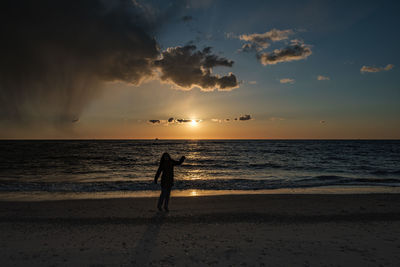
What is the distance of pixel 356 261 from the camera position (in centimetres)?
511

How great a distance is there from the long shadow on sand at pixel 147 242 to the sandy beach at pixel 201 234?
0.02 m

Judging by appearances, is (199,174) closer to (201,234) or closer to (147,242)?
(201,234)

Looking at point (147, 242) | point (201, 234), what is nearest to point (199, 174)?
point (201, 234)

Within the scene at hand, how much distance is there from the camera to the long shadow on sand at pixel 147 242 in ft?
17.1

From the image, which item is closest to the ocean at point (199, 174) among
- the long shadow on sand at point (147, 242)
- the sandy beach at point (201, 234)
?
the sandy beach at point (201, 234)

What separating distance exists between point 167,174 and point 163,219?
5.91 feet

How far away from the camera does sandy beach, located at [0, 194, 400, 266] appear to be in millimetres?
5223

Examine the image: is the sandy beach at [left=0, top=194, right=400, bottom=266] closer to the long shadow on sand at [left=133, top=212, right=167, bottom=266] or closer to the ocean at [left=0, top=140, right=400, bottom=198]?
the long shadow on sand at [left=133, top=212, right=167, bottom=266]

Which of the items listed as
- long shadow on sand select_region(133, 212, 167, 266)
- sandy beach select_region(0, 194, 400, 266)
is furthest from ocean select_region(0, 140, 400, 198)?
long shadow on sand select_region(133, 212, 167, 266)

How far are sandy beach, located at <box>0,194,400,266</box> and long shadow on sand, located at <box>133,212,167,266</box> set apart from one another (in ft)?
0.08

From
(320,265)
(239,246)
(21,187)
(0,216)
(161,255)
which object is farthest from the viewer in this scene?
(21,187)

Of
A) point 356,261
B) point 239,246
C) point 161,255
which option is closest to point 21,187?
point 161,255

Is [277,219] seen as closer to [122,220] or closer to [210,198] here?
[210,198]

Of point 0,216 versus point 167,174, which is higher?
point 167,174
